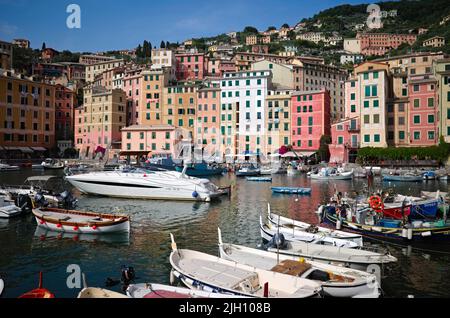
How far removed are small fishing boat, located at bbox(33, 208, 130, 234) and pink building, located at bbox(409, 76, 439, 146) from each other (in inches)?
2020

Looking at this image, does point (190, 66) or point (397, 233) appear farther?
point (190, 66)

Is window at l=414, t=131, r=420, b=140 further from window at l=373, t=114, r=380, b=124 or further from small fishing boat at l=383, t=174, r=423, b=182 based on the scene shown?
small fishing boat at l=383, t=174, r=423, b=182

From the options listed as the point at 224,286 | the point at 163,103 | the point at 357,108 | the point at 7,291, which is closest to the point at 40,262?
the point at 7,291

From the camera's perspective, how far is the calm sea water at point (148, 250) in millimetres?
11516

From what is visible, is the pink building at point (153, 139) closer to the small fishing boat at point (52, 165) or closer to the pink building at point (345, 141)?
the small fishing boat at point (52, 165)

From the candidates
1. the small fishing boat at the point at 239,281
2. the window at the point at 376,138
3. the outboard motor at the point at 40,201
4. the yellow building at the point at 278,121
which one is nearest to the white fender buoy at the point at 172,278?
the small fishing boat at the point at 239,281

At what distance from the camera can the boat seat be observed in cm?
983

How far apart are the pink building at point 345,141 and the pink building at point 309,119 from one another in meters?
3.94

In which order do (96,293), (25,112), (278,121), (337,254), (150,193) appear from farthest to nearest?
(278,121) < (25,112) < (150,193) < (337,254) < (96,293)

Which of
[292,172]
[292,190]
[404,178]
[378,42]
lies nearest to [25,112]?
[292,172]

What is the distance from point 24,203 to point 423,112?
54.3 metres

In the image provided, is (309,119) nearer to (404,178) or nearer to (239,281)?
(404,178)

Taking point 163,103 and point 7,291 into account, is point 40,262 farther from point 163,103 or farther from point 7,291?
point 163,103

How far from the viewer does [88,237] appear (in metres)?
→ 16.8
